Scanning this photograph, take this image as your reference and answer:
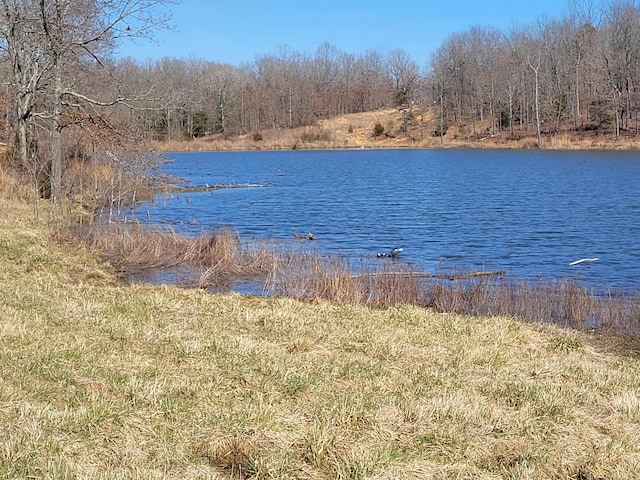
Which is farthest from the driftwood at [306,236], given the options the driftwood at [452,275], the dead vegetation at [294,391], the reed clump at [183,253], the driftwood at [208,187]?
the driftwood at [208,187]

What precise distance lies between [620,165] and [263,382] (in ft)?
151

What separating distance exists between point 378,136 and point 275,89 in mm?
25150

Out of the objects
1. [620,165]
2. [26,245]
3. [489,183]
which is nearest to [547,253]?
[26,245]

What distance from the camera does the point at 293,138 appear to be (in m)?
94.6

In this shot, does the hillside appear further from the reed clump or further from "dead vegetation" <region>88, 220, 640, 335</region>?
"dead vegetation" <region>88, 220, 640, 335</region>

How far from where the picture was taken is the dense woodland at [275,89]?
21219 mm

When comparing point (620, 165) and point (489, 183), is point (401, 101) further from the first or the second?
point (489, 183)

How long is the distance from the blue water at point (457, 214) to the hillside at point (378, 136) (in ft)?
102

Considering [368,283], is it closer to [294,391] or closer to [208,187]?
[294,391]

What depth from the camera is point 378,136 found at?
9231 cm

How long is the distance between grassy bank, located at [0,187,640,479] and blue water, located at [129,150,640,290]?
7837mm

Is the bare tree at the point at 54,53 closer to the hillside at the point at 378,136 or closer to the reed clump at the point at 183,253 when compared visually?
A: the reed clump at the point at 183,253

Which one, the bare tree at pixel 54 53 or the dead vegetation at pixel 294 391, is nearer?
the dead vegetation at pixel 294 391

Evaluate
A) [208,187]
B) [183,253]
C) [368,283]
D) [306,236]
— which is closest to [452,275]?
[368,283]
